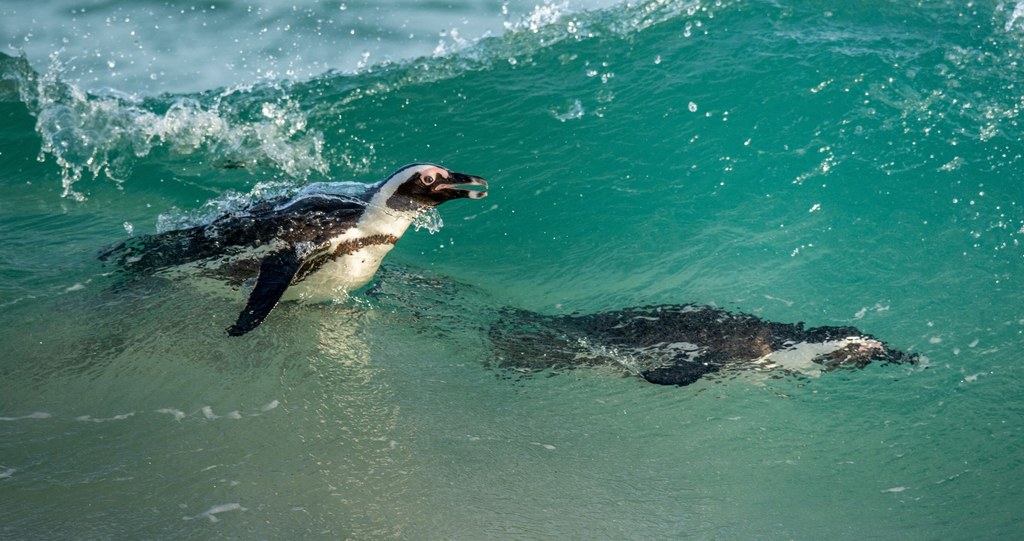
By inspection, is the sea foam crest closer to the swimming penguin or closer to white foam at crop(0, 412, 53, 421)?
the swimming penguin

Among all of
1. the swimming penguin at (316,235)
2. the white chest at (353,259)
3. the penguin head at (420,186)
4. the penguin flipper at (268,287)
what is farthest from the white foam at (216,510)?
the penguin head at (420,186)

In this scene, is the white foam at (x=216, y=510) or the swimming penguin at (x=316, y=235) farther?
the swimming penguin at (x=316, y=235)

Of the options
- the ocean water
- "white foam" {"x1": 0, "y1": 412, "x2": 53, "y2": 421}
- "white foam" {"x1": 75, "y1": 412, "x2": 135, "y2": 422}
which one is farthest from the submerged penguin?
"white foam" {"x1": 0, "y1": 412, "x2": 53, "y2": 421}

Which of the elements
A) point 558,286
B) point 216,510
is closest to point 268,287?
point 216,510

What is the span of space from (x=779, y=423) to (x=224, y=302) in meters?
3.07

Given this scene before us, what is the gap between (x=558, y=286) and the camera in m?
6.02

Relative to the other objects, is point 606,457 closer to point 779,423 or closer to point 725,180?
point 779,423

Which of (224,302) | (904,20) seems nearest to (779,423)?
(224,302)

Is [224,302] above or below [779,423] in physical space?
above

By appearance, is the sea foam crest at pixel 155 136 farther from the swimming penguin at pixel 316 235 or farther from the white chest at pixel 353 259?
the white chest at pixel 353 259

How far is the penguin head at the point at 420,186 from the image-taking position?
515cm

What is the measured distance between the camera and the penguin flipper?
444 cm

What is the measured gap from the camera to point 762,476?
160 inches

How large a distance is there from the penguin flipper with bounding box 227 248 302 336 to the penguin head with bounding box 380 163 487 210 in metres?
0.69
